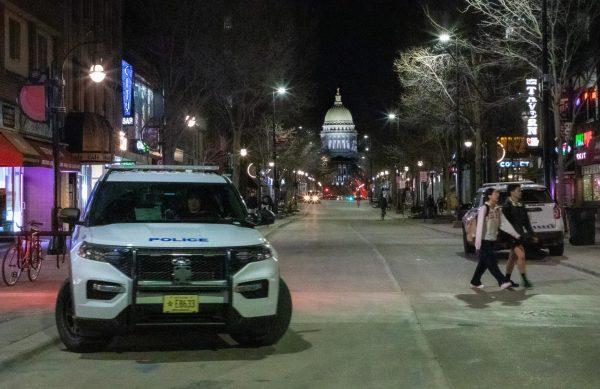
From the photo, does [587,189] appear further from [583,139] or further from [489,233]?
[489,233]

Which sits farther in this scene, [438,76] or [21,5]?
[438,76]

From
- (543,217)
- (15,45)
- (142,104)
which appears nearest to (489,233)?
(543,217)

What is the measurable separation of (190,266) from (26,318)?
3815 mm

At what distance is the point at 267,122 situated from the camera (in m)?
59.0

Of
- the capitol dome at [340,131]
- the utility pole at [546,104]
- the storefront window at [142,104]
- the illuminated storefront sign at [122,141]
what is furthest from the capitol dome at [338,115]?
the utility pole at [546,104]

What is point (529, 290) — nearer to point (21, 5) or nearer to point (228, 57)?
point (21, 5)

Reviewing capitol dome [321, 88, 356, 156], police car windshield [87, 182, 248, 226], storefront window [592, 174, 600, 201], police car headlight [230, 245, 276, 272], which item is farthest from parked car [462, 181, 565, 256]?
capitol dome [321, 88, 356, 156]

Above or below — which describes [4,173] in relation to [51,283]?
above

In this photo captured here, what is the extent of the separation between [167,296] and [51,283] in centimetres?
812

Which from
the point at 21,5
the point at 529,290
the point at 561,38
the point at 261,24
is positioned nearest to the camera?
the point at 529,290

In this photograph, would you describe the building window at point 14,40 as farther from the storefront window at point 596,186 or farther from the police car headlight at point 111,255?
the storefront window at point 596,186

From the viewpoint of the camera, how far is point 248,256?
319 inches

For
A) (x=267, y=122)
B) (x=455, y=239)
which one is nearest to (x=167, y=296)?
(x=455, y=239)

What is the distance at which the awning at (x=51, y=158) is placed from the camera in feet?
81.5
